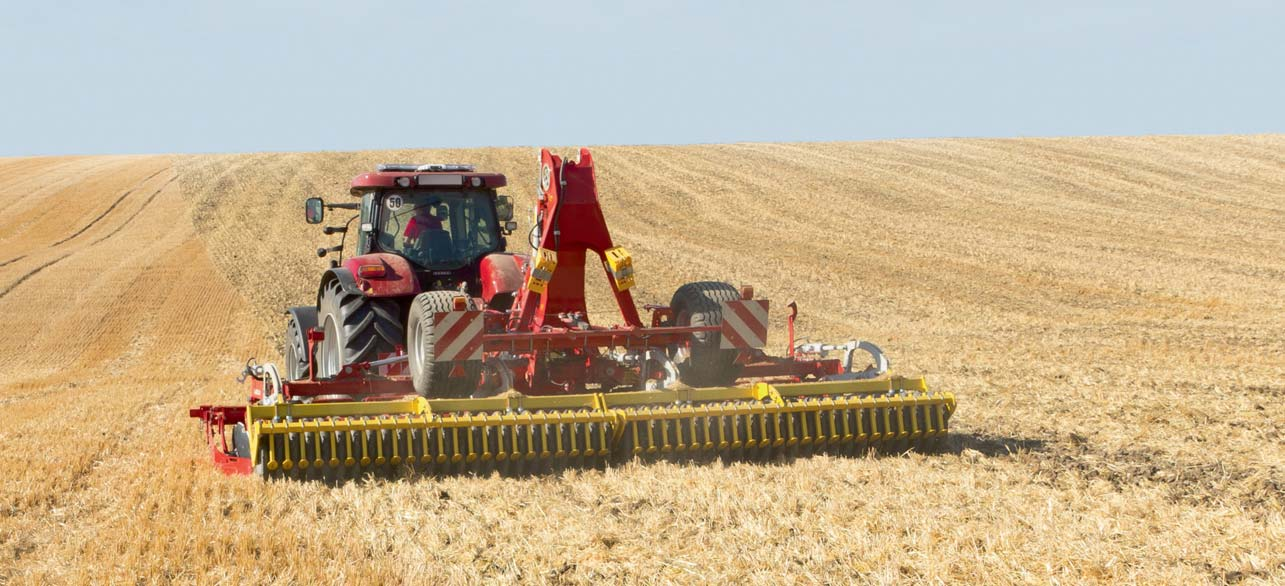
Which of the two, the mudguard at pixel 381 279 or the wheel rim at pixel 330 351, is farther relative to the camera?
the wheel rim at pixel 330 351

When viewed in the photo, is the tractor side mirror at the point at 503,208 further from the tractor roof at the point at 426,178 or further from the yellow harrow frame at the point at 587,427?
the yellow harrow frame at the point at 587,427

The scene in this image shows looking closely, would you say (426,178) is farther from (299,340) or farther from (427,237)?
(299,340)

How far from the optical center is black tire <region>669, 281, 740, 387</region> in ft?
26.6

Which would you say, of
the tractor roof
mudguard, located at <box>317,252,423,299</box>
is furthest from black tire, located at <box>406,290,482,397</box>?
the tractor roof

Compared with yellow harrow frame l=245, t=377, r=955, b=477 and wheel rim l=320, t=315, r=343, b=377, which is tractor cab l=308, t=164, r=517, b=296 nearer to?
wheel rim l=320, t=315, r=343, b=377

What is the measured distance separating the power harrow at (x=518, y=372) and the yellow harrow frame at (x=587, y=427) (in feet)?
0.04

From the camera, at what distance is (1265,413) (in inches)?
335

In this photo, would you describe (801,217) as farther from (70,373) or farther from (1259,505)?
(1259,505)

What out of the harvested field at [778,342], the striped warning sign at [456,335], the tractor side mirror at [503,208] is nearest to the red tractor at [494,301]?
the striped warning sign at [456,335]

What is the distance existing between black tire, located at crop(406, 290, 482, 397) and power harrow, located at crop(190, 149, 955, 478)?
1 cm

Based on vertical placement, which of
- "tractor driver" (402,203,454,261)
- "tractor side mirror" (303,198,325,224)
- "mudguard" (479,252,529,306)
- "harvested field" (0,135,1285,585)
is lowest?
"harvested field" (0,135,1285,585)

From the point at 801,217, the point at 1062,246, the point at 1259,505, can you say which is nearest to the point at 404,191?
the point at 1259,505

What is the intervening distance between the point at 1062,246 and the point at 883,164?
12735 mm

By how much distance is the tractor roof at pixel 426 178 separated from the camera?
929 cm
